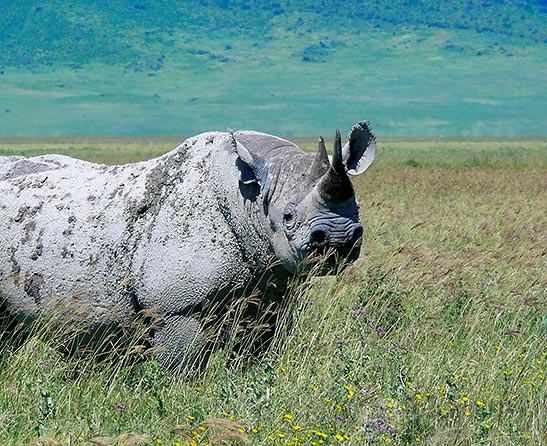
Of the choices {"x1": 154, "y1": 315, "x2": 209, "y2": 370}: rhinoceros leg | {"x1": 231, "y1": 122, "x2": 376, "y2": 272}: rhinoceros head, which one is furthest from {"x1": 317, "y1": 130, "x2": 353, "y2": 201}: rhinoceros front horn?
{"x1": 154, "y1": 315, "x2": 209, "y2": 370}: rhinoceros leg

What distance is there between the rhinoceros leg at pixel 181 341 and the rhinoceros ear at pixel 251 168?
2.87ft

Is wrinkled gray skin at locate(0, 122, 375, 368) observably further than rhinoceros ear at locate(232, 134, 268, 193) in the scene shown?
No

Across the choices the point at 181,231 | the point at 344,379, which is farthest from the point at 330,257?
the point at 181,231

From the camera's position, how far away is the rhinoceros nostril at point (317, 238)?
618 centimetres

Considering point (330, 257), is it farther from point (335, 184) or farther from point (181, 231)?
point (181, 231)

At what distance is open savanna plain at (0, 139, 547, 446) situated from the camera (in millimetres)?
5504

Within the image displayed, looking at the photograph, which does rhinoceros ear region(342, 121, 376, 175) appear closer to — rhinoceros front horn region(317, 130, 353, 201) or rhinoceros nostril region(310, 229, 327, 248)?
rhinoceros front horn region(317, 130, 353, 201)

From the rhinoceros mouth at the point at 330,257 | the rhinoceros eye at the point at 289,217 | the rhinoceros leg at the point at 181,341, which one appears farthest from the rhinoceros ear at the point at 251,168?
the rhinoceros leg at the point at 181,341

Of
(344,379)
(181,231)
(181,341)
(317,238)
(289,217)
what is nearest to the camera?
(344,379)

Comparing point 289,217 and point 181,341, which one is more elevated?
point 289,217

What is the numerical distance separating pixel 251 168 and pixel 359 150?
639 millimetres

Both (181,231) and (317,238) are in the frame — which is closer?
(317,238)

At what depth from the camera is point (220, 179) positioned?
682 cm

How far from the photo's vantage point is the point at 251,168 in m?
6.67
